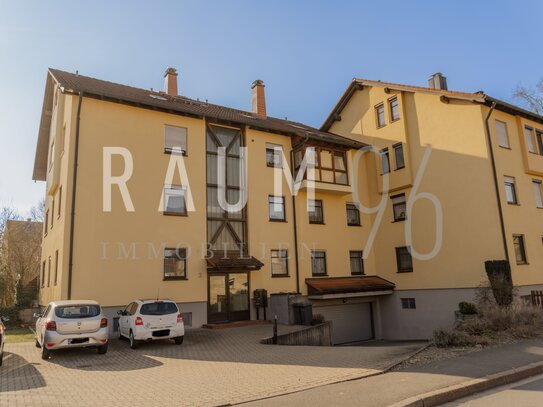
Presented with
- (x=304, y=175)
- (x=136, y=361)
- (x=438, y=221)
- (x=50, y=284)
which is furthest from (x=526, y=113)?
(x=50, y=284)

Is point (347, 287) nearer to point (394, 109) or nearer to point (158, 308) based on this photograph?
point (394, 109)

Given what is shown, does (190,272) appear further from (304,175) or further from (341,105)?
(341,105)

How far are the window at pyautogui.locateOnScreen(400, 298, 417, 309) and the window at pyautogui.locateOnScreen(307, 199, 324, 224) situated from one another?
248 inches

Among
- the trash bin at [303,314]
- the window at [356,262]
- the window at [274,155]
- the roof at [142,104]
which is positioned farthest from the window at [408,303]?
the window at [274,155]

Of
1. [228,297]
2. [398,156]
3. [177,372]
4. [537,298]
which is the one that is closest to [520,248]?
[537,298]

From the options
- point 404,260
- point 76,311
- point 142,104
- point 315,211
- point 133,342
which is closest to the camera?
point 76,311

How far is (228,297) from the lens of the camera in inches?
763

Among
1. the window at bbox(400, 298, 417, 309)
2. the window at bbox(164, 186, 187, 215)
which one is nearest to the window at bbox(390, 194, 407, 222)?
the window at bbox(400, 298, 417, 309)

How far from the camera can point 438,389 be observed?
7.42m

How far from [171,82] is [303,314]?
1581 cm

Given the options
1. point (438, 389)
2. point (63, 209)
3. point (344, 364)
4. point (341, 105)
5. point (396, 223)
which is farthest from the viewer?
point (341, 105)

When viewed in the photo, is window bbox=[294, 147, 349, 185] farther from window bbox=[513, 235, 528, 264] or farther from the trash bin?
window bbox=[513, 235, 528, 264]

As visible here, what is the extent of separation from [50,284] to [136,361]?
35.4ft

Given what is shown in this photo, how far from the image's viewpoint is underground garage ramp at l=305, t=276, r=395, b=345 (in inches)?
843
